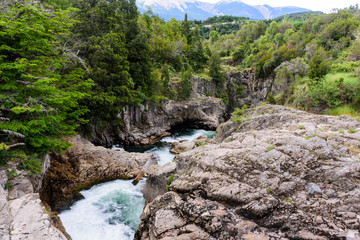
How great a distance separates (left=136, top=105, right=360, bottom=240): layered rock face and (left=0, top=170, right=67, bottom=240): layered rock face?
12.0 ft

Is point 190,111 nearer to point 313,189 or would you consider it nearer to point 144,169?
point 144,169

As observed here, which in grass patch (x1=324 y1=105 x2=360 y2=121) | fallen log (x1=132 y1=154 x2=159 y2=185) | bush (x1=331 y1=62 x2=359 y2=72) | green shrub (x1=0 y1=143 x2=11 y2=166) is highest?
bush (x1=331 y1=62 x2=359 y2=72)

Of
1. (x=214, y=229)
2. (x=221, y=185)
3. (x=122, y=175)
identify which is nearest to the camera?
(x=214, y=229)

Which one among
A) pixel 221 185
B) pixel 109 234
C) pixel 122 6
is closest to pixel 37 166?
pixel 109 234

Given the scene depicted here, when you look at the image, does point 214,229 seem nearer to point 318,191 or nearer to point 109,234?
point 318,191

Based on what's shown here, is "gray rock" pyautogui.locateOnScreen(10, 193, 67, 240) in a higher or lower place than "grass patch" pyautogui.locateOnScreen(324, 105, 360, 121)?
lower

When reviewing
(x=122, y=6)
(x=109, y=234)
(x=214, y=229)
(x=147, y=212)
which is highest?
(x=122, y=6)

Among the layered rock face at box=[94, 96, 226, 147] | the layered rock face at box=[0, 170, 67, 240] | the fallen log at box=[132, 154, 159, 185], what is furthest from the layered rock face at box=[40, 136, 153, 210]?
the layered rock face at box=[94, 96, 226, 147]

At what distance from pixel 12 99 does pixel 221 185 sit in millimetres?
11054

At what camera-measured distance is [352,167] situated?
6.12 metres

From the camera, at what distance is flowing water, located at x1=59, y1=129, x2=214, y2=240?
1025 cm

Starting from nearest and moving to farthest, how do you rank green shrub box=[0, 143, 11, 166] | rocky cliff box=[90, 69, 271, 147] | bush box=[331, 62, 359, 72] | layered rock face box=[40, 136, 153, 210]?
green shrub box=[0, 143, 11, 166], layered rock face box=[40, 136, 153, 210], bush box=[331, 62, 359, 72], rocky cliff box=[90, 69, 271, 147]

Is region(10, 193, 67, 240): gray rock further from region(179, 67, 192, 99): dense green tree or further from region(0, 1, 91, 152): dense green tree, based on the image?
region(179, 67, 192, 99): dense green tree

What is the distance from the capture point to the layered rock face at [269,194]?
539cm
